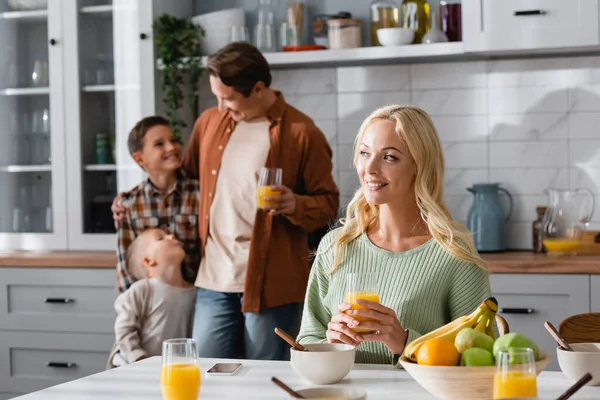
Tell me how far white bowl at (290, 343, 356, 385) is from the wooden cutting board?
223cm

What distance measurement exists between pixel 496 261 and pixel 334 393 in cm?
207

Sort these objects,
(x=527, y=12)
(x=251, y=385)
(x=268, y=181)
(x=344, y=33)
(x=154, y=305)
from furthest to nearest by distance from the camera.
A: (x=344, y=33) < (x=527, y=12) < (x=154, y=305) < (x=268, y=181) < (x=251, y=385)

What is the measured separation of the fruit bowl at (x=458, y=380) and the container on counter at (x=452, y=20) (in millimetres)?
2416

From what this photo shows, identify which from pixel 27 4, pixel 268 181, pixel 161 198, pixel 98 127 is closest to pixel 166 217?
pixel 161 198

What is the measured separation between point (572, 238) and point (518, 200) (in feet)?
1.14

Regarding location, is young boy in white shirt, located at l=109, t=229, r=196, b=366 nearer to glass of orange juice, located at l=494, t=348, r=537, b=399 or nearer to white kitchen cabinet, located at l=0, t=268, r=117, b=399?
white kitchen cabinet, located at l=0, t=268, r=117, b=399

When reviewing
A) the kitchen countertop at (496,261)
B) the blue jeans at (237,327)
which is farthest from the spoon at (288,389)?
the kitchen countertop at (496,261)

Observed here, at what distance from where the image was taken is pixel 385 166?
224cm

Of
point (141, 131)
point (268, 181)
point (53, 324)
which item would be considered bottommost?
point (53, 324)

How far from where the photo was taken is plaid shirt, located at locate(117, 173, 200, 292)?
3.32 m

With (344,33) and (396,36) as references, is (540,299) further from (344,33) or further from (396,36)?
(344,33)

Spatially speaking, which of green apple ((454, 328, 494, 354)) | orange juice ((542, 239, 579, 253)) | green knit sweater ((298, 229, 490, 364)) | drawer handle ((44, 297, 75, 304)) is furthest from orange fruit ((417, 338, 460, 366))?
drawer handle ((44, 297, 75, 304))

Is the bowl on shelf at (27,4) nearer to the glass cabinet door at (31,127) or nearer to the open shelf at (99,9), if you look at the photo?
the glass cabinet door at (31,127)

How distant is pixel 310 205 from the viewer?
10.1ft
